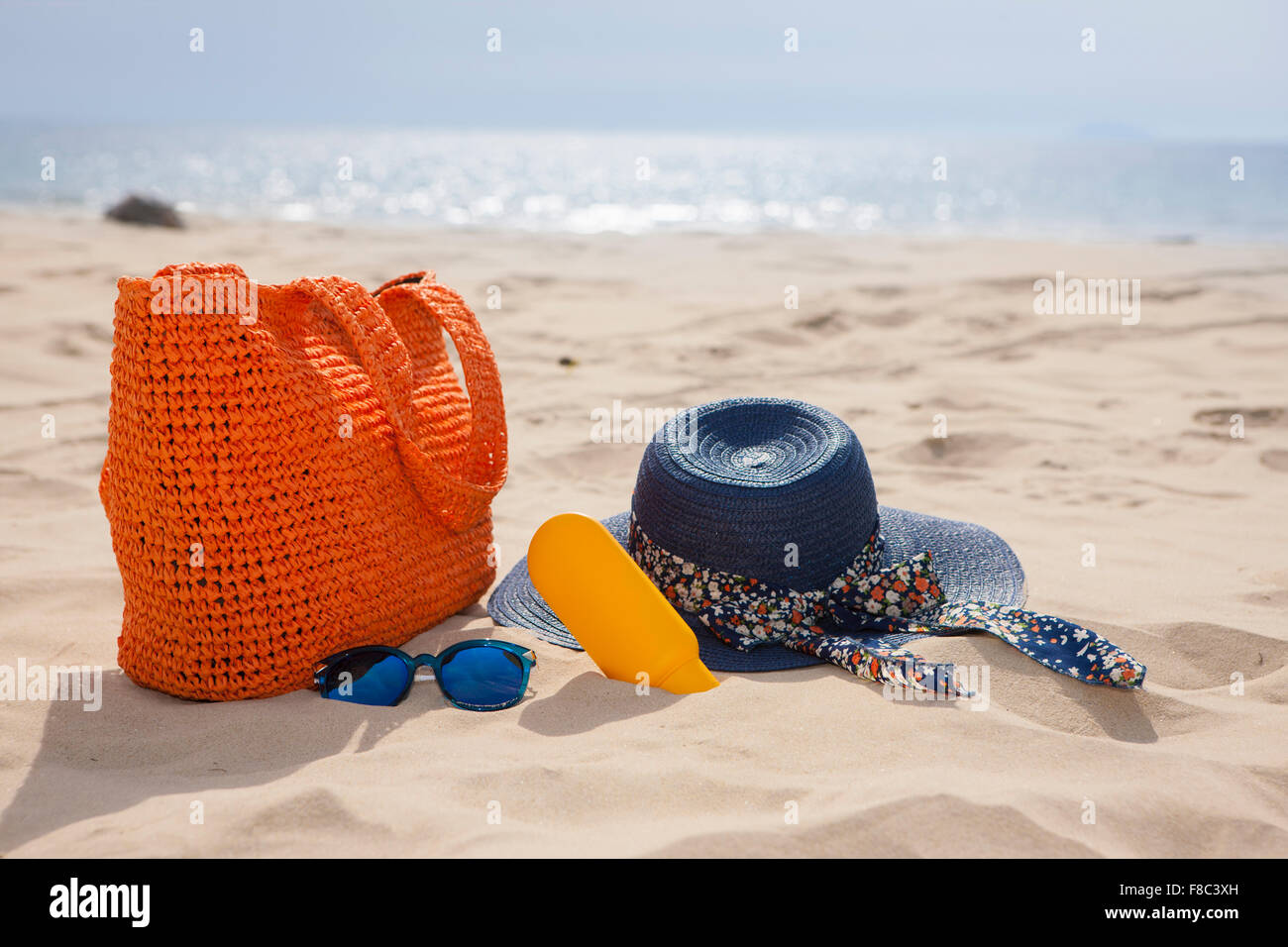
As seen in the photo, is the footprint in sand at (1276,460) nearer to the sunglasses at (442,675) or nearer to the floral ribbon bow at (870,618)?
the floral ribbon bow at (870,618)

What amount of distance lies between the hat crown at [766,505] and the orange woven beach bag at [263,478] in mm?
460

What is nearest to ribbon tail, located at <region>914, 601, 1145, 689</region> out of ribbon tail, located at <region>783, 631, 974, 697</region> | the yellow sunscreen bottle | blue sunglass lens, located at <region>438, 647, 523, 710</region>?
ribbon tail, located at <region>783, 631, 974, 697</region>

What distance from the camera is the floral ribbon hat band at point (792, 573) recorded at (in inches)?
90.0

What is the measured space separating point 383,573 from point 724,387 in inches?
125

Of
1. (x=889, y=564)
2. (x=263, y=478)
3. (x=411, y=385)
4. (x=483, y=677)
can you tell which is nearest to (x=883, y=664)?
(x=889, y=564)

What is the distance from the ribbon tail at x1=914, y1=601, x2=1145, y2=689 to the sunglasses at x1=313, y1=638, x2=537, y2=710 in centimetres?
101

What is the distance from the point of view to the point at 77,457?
156 inches

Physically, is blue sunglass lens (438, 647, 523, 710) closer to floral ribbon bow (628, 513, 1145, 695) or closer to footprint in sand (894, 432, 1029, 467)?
floral ribbon bow (628, 513, 1145, 695)

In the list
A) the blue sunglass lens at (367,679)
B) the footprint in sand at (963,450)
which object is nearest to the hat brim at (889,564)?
the blue sunglass lens at (367,679)

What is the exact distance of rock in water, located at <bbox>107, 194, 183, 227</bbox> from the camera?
12.5 metres

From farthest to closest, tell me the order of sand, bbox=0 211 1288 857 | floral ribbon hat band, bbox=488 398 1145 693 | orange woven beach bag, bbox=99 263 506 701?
floral ribbon hat band, bbox=488 398 1145 693, orange woven beach bag, bbox=99 263 506 701, sand, bbox=0 211 1288 857

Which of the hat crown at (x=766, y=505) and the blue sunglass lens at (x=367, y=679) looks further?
the hat crown at (x=766, y=505)
